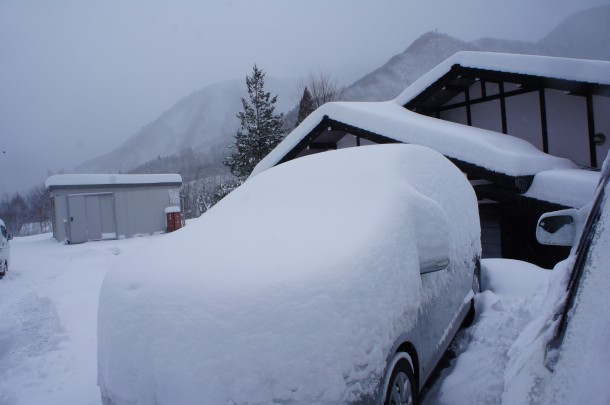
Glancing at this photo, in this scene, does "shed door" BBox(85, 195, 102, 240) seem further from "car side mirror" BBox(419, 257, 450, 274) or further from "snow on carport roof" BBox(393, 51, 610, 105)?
"car side mirror" BBox(419, 257, 450, 274)

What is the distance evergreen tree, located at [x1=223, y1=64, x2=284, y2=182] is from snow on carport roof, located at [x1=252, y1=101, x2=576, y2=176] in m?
13.9

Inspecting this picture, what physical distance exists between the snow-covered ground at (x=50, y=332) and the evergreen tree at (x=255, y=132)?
13281 mm

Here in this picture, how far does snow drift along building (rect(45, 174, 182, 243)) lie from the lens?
16172mm

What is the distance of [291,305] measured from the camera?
1.93 m

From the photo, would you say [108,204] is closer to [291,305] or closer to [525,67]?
[525,67]

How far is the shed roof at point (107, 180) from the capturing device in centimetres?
1619

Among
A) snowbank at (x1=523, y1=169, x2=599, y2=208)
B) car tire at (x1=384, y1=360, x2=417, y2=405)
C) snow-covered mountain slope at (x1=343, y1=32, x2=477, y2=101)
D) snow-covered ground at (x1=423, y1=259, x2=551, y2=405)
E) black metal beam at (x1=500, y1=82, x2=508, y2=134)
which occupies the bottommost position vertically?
snow-covered ground at (x1=423, y1=259, x2=551, y2=405)

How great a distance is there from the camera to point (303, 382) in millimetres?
1812

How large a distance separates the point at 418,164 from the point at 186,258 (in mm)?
2290

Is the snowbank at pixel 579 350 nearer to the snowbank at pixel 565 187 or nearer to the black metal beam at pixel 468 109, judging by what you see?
the snowbank at pixel 565 187

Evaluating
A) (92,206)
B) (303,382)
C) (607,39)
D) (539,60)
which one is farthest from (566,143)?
(92,206)

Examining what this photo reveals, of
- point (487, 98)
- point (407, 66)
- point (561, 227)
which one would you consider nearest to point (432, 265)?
point (561, 227)

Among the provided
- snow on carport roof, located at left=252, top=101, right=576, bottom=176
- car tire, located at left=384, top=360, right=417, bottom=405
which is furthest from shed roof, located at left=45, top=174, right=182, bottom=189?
car tire, located at left=384, top=360, right=417, bottom=405

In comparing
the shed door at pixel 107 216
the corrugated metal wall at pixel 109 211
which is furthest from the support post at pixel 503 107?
the shed door at pixel 107 216
